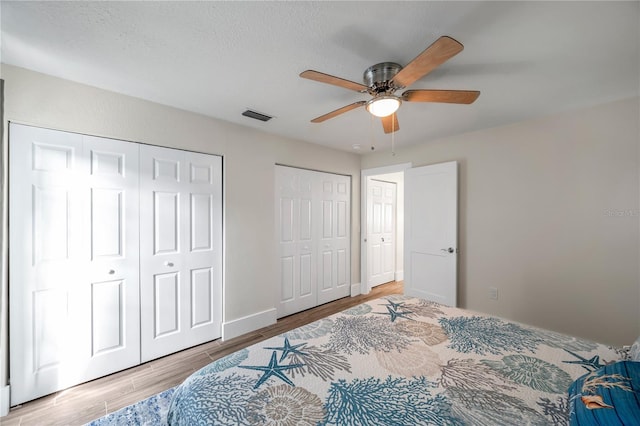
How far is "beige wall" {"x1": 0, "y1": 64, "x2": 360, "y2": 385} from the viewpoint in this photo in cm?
186

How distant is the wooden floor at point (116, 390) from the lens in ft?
5.57

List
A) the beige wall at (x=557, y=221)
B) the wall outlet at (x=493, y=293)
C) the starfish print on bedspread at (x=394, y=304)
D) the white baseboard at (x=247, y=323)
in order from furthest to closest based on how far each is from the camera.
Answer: the wall outlet at (x=493, y=293) → the white baseboard at (x=247, y=323) → the beige wall at (x=557, y=221) → the starfish print on bedspread at (x=394, y=304)

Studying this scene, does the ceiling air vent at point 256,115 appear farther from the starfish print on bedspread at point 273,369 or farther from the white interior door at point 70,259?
the starfish print on bedspread at point 273,369

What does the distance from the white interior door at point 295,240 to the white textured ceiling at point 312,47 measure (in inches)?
48.5

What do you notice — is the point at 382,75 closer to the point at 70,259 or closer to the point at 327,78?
the point at 327,78

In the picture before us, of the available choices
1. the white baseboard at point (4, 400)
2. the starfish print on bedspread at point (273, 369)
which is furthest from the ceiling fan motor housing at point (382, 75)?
the white baseboard at point (4, 400)

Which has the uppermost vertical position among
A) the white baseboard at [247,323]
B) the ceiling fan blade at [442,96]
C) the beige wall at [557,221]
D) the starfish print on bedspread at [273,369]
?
the ceiling fan blade at [442,96]

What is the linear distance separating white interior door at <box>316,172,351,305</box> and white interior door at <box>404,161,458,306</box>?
957mm

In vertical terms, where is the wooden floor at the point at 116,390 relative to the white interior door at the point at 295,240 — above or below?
below

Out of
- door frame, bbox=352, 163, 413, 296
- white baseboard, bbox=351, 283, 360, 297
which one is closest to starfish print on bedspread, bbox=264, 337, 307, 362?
white baseboard, bbox=351, 283, 360, 297

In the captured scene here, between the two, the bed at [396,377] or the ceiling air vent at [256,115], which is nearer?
the bed at [396,377]

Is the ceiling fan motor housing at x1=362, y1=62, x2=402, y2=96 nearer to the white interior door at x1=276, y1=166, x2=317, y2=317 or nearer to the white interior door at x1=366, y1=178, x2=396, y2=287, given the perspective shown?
the white interior door at x1=276, y1=166, x2=317, y2=317

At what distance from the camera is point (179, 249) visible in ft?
8.16

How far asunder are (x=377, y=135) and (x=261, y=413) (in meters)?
3.05
